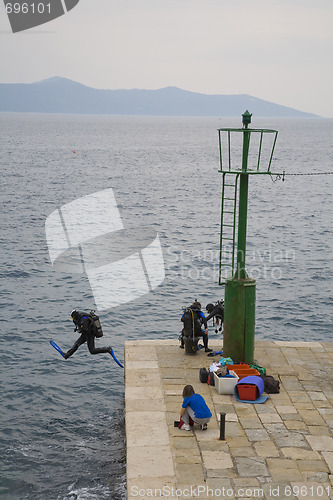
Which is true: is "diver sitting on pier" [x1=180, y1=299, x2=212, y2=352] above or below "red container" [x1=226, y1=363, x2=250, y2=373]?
above

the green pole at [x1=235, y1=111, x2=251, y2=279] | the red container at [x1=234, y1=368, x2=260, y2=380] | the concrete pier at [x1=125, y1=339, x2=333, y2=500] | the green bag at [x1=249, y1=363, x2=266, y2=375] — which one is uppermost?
the green pole at [x1=235, y1=111, x2=251, y2=279]

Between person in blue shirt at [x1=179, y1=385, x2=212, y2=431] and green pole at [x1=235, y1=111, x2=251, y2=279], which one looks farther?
green pole at [x1=235, y1=111, x2=251, y2=279]

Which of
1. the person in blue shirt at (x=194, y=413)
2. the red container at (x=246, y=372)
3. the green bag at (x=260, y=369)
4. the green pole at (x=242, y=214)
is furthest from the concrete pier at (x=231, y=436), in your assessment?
the green pole at (x=242, y=214)

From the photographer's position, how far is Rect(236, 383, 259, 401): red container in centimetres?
1312

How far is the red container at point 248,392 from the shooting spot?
13.1 m

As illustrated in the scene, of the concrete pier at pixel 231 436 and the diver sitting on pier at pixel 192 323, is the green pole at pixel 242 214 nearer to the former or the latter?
the diver sitting on pier at pixel 192 323

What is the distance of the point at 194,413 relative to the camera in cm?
1172

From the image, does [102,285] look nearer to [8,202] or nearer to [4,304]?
[4,304]

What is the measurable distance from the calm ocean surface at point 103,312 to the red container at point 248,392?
2.92 m

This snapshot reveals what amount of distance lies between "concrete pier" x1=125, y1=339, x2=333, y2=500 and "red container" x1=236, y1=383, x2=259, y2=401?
8.7 inches

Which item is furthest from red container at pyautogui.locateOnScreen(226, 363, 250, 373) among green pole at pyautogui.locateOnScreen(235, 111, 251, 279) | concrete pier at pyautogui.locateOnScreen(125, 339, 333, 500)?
green pole at pyautogui.locateOnScreen(235, 111, 251, 279)

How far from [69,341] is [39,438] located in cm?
648

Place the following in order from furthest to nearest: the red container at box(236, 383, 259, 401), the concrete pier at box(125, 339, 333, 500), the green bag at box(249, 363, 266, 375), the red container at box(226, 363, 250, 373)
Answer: the green bag at box(249, 363, 266, 375) < the red container at box(226, 363, 250, 373) < the red container at box(236, 383, 259, 401) < the concrete pier at box(125, 339, 333, 500)

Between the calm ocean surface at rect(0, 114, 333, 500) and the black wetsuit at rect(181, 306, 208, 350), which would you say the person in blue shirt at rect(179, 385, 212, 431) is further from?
the black wetsuit at rect(181, 306, 208, 350)
